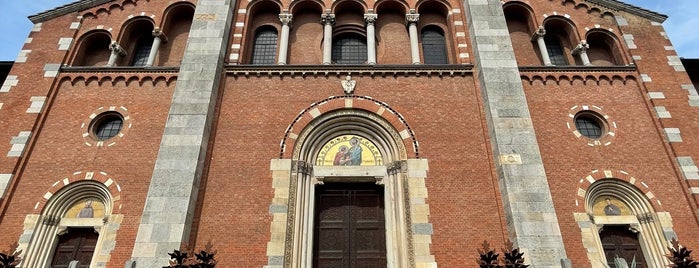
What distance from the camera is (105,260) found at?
10.9 metres

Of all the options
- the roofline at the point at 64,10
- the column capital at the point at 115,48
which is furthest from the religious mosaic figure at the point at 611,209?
the roofline at the point at 64,10

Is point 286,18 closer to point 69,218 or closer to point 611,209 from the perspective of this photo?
point 69,218

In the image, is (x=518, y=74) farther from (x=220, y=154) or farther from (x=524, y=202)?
(x=220, y=154)

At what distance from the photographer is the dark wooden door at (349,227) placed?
11516mm

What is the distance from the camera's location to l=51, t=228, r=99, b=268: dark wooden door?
37.4ft

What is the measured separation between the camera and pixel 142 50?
15328 mm

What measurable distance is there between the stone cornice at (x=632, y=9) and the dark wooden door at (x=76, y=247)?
1770 cm

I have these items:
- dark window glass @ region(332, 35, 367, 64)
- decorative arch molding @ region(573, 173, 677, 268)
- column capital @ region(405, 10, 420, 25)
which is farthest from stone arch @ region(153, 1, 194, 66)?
decorative arch molding @ region(573, 173, 677, 268)

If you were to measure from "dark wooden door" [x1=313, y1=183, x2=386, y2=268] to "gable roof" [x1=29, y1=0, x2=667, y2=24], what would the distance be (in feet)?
35.0

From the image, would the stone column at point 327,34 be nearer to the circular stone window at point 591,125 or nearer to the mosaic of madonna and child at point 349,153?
the mosaic of madonna and child at point 349,153

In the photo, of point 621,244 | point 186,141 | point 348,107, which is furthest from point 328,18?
point 621,244

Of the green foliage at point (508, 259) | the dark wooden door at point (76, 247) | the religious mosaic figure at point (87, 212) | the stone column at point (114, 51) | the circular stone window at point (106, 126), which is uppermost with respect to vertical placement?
the stone column at point (114, 51)

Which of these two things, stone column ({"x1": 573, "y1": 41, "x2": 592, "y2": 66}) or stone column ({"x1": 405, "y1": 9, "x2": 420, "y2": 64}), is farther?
stone column ({"x1": 573, "y1": 41, "x2": 592, "y2": 66})

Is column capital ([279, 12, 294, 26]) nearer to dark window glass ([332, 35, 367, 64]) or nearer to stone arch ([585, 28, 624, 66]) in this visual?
dark window glass ([332, 35, 367, 64])
